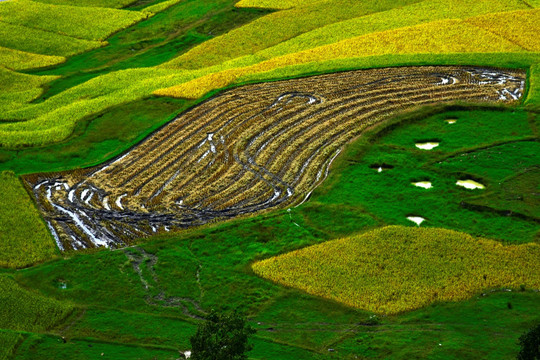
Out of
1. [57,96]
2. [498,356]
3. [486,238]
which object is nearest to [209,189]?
[486,238]

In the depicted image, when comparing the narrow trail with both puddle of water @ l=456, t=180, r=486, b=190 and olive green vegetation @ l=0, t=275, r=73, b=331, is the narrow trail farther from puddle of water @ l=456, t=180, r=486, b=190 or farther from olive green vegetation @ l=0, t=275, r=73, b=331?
puddle of water @ l=456, t=180, r=486, b=190

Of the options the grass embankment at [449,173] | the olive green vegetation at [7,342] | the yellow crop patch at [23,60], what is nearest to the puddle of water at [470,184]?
the grass embankment at [449,173]

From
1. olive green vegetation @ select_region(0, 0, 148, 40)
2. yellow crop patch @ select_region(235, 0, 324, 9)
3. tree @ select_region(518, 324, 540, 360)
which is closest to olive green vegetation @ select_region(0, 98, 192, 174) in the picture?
olive green vegetation @ select_region(0, 0, 148, 40)

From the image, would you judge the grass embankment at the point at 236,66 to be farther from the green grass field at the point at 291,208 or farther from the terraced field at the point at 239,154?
the terraced field at the point at 239,154

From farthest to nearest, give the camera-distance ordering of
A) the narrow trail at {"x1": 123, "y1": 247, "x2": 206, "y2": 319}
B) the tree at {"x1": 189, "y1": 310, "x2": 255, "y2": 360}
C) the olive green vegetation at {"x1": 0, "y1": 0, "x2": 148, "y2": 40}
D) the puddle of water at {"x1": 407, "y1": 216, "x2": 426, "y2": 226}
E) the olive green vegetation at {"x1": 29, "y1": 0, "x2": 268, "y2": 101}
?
the olive green vegetation at {"x1": 0, "y1": 0, "x2": 148, "y2": 40} → the olive green vegetation at {"x1": 29, "y1": 0, "x2": 268, "y2": 101} → the puddle of water at {"x1": 407, "y1": 216, "x2": 426, "y2": 226} → the narrow trail at {"x1": 123, "y1": 247, "x2": 206, "y2": 319} → the tree at {"x1": 189, "y1": 310, "x2": 255, "y2": 360}

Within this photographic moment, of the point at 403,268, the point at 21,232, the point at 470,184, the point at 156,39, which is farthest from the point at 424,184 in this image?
the point at 156,39

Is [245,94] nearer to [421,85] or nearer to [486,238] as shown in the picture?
[421,85]
